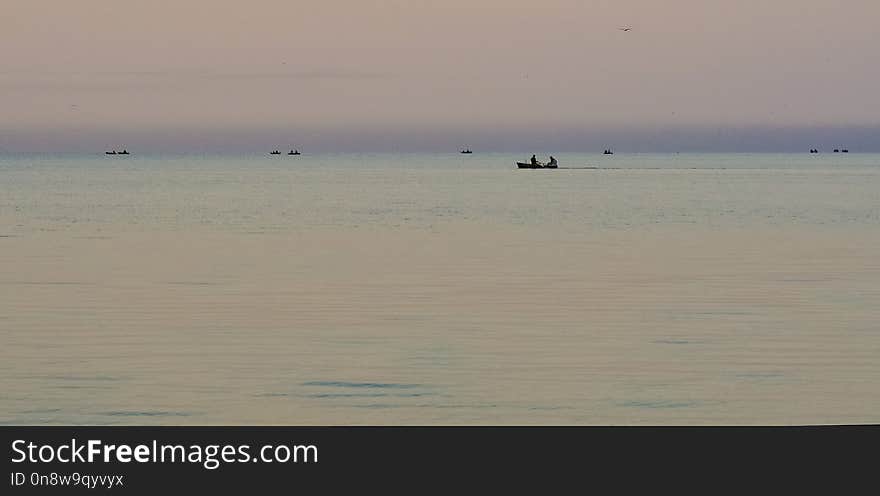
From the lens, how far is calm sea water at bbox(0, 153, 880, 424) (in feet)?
52.8

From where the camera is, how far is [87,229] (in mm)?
48125

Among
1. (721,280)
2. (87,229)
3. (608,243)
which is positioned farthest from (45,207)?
(721,280)

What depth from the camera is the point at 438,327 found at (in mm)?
22000

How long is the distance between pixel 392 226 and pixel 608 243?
36.8ft

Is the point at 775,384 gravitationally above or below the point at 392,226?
below

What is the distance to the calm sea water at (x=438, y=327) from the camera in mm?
16091
